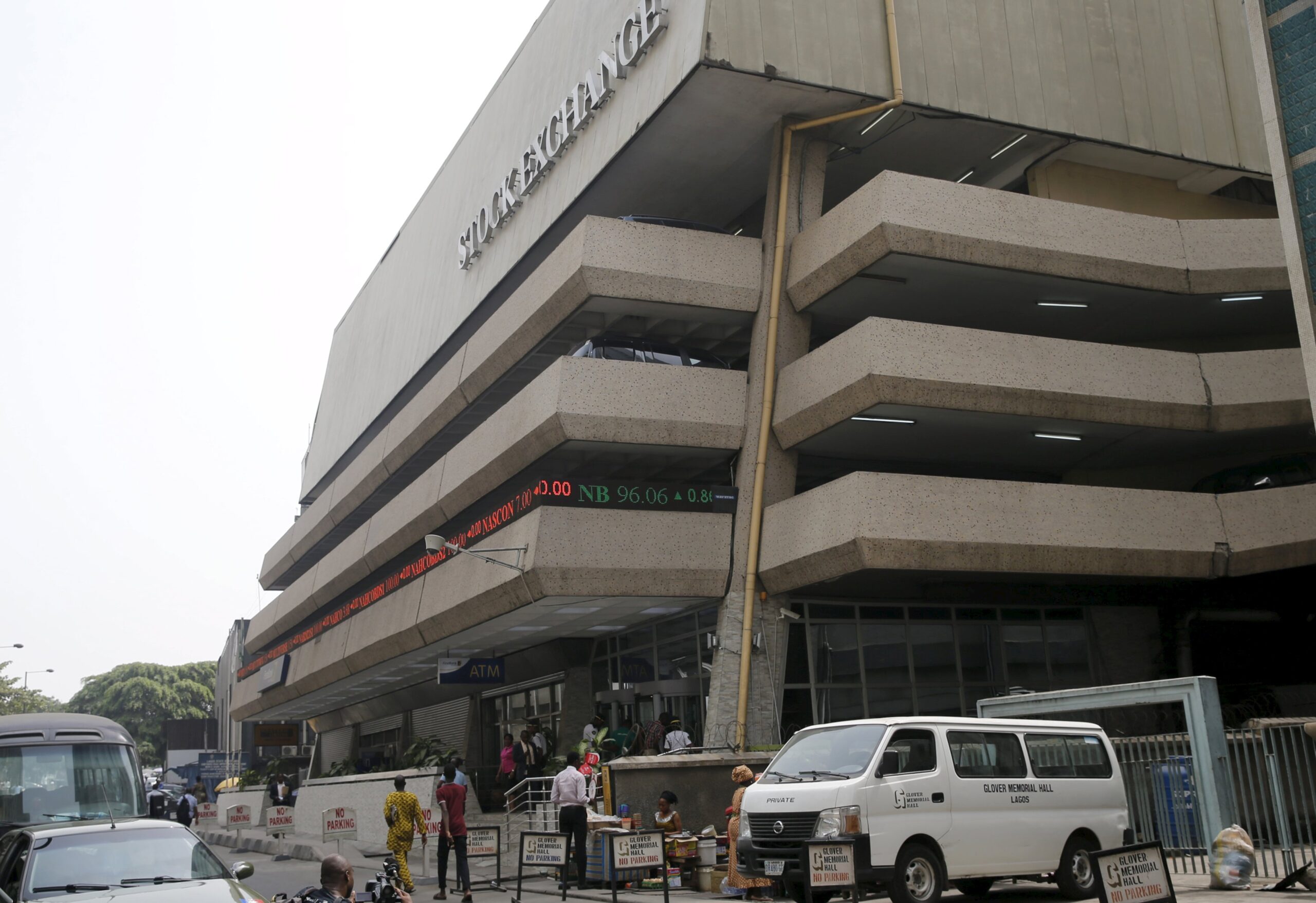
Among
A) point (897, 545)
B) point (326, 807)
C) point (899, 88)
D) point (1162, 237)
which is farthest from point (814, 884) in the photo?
point (326, 807)

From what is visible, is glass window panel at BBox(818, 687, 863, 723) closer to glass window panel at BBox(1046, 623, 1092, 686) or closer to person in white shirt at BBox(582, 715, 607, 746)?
person in white shirt at BBox(582, 715, 607, 746)

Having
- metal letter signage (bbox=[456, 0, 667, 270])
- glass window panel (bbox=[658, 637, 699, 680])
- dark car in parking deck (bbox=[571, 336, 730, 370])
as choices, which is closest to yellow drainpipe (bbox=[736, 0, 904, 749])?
dark car in parking deck (bbox=[571, 336, 730, 370])

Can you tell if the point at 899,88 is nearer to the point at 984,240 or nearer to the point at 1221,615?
the point at 984,240

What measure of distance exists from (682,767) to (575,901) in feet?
14.7

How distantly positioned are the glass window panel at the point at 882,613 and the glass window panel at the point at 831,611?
300mm

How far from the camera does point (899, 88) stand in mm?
25000

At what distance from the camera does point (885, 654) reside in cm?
2678

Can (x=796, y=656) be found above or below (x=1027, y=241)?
below

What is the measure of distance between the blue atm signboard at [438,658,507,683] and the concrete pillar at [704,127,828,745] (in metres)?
8.99

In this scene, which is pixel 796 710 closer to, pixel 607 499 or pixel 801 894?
pixel 607 499

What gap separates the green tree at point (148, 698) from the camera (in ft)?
439

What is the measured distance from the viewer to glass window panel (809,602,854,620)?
26.0 metres

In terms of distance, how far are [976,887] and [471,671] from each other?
19565 millimetres

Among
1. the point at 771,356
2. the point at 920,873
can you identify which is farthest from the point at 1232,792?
the point at 771,356
